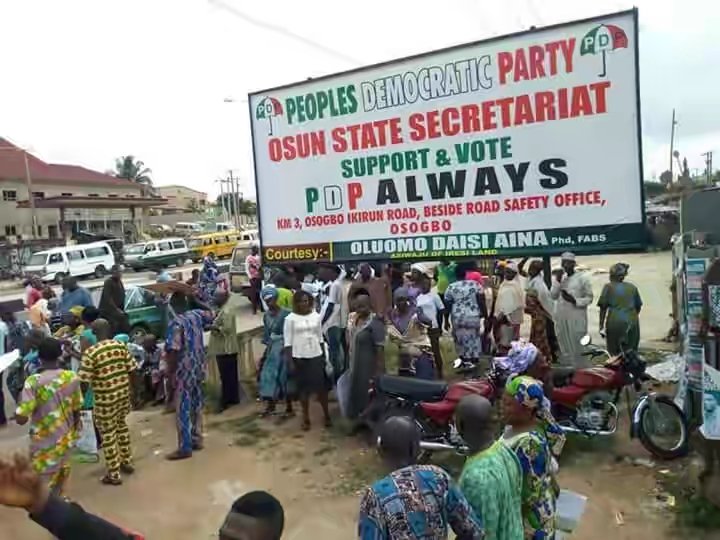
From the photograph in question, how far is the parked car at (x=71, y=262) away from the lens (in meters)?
27.6

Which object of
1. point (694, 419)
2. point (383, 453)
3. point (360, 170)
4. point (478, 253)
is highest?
point (360, 170)

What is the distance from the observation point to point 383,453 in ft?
7.54

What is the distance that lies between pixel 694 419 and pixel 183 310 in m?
4.78

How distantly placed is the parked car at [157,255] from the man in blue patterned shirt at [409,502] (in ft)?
105

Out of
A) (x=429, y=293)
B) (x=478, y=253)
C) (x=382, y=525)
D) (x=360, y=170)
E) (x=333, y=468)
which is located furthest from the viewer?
(x=429, y=293)

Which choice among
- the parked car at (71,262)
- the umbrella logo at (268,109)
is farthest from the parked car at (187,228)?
the umbrella logo at (268,109)

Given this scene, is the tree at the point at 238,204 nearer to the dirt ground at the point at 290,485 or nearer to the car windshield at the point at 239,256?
the car windshield at the point at 239,256

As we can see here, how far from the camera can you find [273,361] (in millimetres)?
7102

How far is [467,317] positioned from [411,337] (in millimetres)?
990

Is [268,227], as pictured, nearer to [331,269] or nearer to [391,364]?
[331,269]

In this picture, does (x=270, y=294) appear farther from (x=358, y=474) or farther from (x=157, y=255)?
(x=157, y=255)

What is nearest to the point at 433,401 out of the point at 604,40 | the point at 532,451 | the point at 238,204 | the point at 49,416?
the point at 532,451

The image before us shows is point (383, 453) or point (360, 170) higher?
point (360, 170)

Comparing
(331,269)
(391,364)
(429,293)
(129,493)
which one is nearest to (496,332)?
(429,293)
